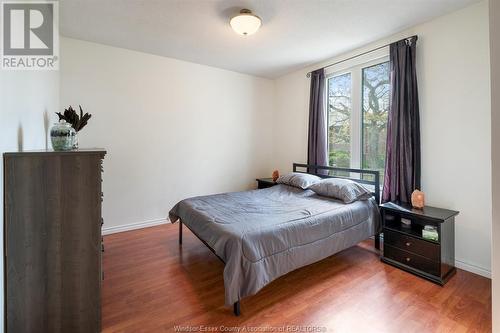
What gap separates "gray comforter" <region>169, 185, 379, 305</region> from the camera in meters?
1.77

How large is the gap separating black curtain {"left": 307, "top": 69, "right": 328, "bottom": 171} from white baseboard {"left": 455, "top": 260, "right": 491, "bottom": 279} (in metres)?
2.03

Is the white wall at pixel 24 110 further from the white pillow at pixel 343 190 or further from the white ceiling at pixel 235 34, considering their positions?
the white pillow at pixel 343 190

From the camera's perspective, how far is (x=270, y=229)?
6.52 ft

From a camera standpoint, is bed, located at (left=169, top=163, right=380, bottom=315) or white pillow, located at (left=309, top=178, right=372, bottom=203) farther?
white pillow, located at (left=309, top=178, right=372, bottom=203)

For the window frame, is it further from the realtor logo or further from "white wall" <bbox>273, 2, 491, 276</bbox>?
the realtor logo

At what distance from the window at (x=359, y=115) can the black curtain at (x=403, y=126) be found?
0.82ft

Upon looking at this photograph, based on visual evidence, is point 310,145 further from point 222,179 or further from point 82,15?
point 82,15

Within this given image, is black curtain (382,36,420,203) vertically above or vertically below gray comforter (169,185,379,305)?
above

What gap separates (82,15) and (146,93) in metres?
1.21

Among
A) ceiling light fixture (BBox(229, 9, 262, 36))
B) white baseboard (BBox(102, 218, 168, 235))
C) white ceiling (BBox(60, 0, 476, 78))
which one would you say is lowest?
white baseboard (BBox(102, 218, 168, 235))

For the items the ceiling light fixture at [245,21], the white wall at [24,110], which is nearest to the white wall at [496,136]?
the ceiling light fixture at [245,21]

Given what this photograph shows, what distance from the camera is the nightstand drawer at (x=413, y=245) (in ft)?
7.38

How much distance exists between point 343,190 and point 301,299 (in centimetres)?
143

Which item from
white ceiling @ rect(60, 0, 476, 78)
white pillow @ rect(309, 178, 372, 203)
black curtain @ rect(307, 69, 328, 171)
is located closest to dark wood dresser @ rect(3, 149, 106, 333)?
white ceiling @ rect(60, 0, 476, 78)
